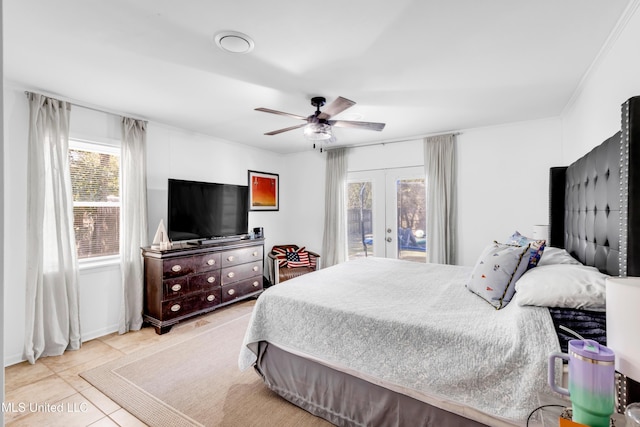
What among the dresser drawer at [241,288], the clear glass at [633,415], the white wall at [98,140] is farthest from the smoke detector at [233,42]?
the dresser drawer at [241,288]

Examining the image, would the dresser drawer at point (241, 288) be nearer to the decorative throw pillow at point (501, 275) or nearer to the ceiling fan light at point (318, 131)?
the ceiling fan light at point (318, 131)

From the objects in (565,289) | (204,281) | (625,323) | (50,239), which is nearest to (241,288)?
(204,281)

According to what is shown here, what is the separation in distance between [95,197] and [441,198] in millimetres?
4314

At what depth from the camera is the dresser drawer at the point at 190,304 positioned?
11.4 ft

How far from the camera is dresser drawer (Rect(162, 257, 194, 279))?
136 inches

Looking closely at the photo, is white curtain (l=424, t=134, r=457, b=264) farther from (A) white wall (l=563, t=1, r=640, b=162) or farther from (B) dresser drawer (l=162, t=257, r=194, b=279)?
(B) dresser drawer (l=162, t=257, r=194, b=279)

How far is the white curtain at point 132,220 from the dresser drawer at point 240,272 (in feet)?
3.26

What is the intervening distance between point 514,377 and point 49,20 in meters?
3.15

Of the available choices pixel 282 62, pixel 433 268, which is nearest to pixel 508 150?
pixel 433 268

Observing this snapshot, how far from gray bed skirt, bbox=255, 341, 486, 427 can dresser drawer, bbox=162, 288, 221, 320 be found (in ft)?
5.57

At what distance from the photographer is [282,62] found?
2270 millimetres

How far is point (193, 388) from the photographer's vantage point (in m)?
2.35

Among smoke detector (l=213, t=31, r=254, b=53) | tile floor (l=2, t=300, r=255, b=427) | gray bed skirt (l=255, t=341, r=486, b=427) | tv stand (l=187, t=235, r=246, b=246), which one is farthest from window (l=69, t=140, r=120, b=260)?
gray bed skirt (l=255, t=341, r=486, b=427)

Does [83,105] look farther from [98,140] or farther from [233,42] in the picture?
[233,42]
